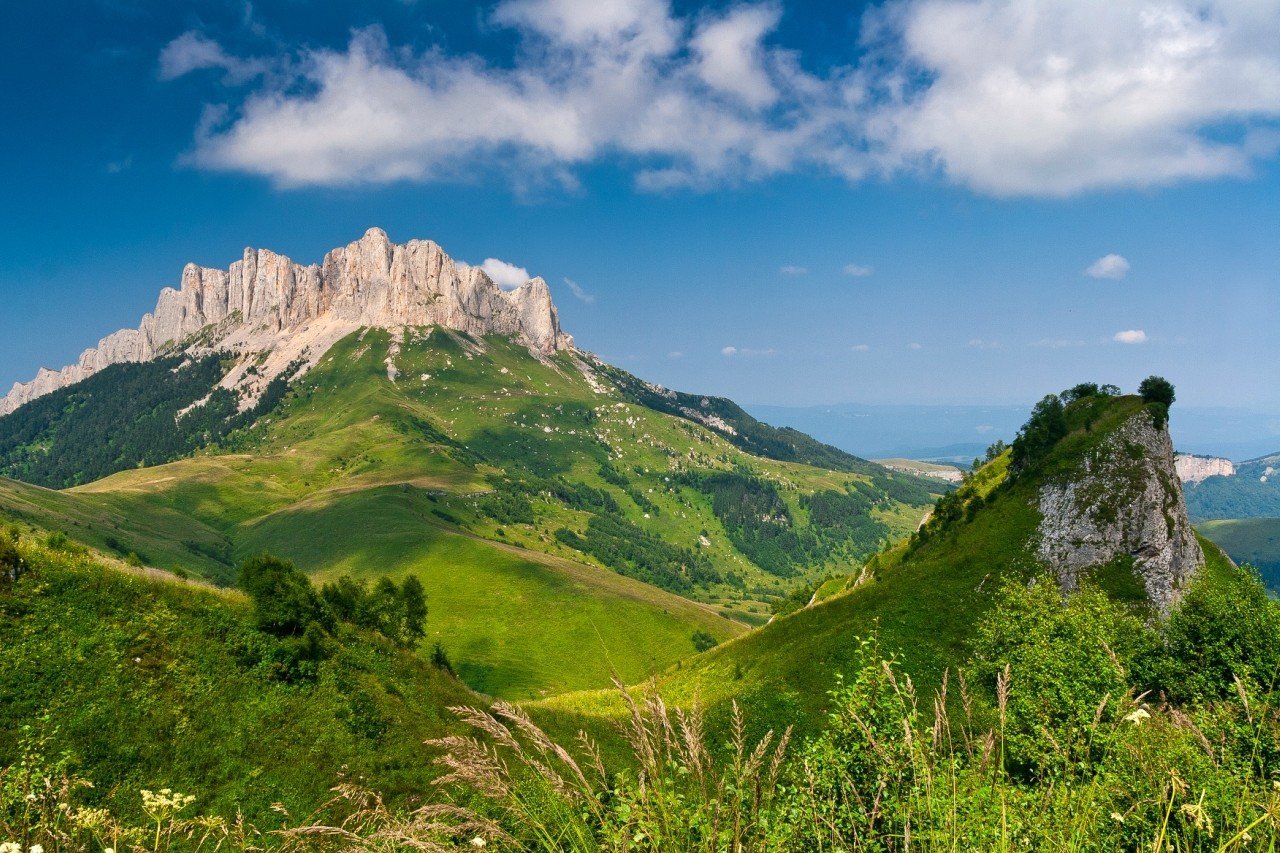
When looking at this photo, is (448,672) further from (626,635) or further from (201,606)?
(626,635)

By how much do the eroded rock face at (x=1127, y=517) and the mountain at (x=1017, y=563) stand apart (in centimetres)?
12

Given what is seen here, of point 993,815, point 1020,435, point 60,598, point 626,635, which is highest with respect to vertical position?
point 1020,435

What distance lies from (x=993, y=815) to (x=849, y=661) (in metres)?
51.9

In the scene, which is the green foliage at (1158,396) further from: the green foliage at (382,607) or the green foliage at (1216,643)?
the green foliage at (382,607)

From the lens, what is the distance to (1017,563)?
63.8m

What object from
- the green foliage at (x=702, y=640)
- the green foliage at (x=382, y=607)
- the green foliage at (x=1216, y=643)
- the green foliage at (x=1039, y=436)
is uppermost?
the green foliage at (x=1039, y=436)

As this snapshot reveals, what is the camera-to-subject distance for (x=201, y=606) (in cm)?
3381

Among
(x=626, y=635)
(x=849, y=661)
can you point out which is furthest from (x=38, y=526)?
(x=849, y=661)

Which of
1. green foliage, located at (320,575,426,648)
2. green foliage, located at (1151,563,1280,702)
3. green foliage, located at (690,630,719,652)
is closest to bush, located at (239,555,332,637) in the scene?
green foliage, located at (320,575,426,648)

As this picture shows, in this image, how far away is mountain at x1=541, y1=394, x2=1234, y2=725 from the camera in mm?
57938

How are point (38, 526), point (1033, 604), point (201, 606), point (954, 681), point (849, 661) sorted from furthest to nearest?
1. point (38, 526)
2. point (849, 661)
3. point (954, 681)
4. point (1033, 604)
5. point (201, 606)

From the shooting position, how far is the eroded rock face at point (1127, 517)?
60597 mm

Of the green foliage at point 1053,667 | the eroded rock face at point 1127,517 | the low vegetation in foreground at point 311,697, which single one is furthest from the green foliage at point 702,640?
the low vegetation in foreground at point 311,697

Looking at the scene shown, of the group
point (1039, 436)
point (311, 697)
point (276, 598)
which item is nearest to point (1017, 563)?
point (1039, 436)
